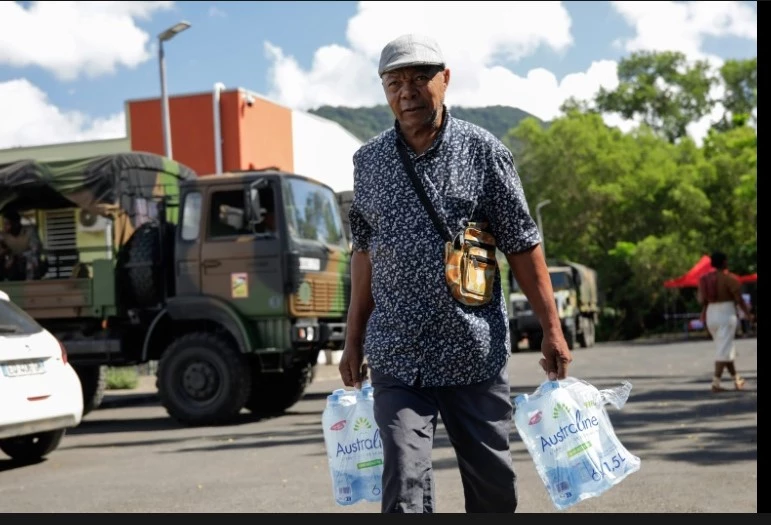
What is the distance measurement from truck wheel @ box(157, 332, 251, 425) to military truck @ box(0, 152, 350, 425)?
0.6 inches

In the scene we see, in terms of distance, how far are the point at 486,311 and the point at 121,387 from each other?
17.9 m

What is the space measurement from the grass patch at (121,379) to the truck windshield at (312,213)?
720 centimetres

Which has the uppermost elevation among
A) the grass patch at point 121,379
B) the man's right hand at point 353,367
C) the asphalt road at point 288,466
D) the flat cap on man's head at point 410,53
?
the flat cap on man's head at point 410,53

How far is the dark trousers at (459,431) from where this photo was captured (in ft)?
13.9

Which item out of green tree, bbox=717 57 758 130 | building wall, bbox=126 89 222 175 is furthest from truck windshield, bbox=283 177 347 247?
green tree, bbox=717 57 758 130

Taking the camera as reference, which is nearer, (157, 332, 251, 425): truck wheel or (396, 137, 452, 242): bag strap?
(396, 137, 452, 242): bag strap

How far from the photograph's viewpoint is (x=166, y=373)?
14.4 meters

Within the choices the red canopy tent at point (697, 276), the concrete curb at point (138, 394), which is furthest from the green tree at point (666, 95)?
the concrete curb at point (138, 394)

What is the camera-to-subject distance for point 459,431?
4.41m

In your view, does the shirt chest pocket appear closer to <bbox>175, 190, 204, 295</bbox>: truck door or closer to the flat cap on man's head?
the flat cap on man's head

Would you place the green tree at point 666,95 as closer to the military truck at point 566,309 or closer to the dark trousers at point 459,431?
the military truck at point 566,309

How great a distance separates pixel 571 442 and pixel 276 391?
11.6m

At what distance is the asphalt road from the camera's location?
7848mm
